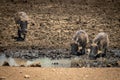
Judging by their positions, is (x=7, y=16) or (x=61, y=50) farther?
(x=7, y=16)

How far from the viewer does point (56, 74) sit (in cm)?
655

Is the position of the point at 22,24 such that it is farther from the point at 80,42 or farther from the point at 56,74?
the point at 56,74

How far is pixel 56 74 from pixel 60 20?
4055 mm

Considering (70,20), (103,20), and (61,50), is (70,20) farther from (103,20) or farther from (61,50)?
(61,50)

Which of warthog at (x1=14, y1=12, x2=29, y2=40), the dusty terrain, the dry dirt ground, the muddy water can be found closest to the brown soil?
the dusty terrain

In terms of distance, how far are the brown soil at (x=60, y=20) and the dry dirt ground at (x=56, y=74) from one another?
2053mm

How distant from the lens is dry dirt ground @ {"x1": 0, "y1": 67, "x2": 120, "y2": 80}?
6.38 m

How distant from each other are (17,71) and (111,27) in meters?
4.26

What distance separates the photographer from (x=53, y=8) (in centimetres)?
1134

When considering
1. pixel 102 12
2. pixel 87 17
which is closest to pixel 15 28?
pixel 87 17

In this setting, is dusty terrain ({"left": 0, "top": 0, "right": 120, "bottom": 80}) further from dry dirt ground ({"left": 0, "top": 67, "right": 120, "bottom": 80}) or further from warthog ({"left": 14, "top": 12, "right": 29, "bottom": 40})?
warthog ({"left": 14, "top": 12, "right": 29, "bottom": 40})

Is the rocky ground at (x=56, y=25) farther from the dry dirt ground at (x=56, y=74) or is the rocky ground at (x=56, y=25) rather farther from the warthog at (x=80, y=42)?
the dry dirt ground at (x=56, y=74)

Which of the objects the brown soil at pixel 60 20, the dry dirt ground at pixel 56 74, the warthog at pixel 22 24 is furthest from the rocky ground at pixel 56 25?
the dry dirt ground at pixel 56 74

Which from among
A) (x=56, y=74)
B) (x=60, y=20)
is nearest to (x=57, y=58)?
(x=56, y=74)
